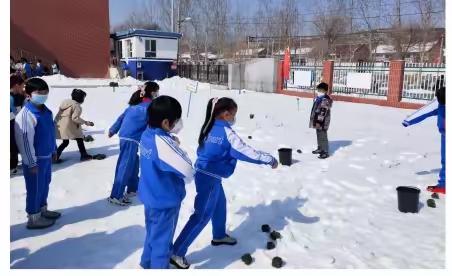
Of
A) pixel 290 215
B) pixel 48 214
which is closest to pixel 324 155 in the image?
pixel 290 215

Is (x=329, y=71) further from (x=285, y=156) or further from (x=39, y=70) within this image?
(x=39, y=70)

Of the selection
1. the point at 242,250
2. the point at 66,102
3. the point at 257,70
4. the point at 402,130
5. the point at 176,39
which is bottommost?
the point at 242,250

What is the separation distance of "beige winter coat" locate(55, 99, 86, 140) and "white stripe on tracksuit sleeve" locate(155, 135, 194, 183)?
459 cm

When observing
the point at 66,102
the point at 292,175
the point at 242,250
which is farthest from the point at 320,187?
the point at 66,102

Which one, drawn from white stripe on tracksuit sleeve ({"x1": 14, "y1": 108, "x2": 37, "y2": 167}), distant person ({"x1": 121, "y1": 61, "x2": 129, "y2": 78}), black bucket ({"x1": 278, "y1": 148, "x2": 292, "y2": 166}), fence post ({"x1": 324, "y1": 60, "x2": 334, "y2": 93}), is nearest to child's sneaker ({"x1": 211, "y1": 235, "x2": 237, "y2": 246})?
white stripe on tracksuit sleeve ({"x1": 14, "y1": 108, "x2": 37, "y2": 167})

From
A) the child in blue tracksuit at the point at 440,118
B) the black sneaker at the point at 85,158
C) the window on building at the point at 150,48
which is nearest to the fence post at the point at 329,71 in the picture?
the child in blue tracksuit at the point at 440,118

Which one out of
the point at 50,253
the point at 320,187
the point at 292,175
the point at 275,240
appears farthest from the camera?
the point at 292,175

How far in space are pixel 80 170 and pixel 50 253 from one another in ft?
10.3

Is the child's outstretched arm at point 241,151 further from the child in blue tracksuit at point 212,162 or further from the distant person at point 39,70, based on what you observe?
the distant person at point 39,70

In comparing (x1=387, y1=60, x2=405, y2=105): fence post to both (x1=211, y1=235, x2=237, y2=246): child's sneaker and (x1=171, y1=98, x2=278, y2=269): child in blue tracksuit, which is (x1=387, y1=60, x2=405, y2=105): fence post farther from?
(x1=171, y1=98, x2=278, y2=269): child in blue tracksuit

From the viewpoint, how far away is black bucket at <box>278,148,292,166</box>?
288 inches

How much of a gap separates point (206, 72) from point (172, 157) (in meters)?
26.7

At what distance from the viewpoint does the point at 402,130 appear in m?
10.8

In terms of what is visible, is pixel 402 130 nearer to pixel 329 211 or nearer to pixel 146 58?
pixel 329 211
